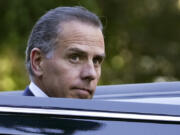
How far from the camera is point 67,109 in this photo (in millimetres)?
2865

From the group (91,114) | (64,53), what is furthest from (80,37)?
(91,114)

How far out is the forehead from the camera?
3.73 m

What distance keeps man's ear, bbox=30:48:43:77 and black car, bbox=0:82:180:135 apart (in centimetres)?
81

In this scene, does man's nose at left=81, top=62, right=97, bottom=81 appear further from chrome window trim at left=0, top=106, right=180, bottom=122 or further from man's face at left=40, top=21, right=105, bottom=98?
chrome window trim at left=0, top=106, right=180, bottom=122

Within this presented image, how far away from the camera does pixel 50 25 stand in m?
3.77

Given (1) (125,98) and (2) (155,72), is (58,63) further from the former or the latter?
(2) (155,72)

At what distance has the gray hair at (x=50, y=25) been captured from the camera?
3754 millimetres

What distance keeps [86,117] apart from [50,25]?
1.02 meters

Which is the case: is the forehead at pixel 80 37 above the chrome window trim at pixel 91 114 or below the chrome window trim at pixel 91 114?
below

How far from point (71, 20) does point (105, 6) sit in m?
12.2

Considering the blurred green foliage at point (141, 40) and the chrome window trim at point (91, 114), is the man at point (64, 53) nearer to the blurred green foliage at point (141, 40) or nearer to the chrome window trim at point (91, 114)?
the chrome window trim at point (91, 114)

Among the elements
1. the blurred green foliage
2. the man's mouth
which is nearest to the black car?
the man's mouth

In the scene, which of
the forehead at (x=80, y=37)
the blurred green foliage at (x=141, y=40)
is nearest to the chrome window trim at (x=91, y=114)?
the forehead at (x=80, y=37)

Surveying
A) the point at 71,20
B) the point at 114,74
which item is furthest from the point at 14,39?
the point at 71,20
